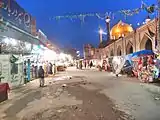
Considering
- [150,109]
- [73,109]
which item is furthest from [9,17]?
[150,109]

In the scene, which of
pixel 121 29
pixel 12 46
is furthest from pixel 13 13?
pixel 121 29

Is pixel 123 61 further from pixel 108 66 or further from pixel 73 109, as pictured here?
pixel 73 109

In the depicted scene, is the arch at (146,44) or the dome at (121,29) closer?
the arch at (146,44)

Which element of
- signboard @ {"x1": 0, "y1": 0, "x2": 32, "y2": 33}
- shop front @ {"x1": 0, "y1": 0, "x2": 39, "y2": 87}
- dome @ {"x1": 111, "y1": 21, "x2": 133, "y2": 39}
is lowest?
shop front @ {"x1": 0, "y1": 0, "x2": 39, "y2": 87}

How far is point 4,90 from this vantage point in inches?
518

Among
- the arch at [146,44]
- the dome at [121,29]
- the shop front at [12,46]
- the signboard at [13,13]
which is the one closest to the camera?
the shop front at [12,46]

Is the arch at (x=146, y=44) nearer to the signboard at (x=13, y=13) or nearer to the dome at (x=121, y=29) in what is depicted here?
the signboard at (x=13, y=13)

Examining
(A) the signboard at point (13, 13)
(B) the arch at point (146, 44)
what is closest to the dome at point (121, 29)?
(B) the arch at point (146, 44)

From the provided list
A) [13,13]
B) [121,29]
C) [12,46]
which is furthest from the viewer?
[121,29]

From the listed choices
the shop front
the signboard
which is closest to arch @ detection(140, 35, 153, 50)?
the signboard

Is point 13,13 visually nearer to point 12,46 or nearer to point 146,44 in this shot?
point 12,46

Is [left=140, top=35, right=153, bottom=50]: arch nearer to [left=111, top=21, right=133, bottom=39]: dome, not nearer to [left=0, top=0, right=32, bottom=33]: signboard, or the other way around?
[left=0, top=0, right=32, bottom=33]: signboard

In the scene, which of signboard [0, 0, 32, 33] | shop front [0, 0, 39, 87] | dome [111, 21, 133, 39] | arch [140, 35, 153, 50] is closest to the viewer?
shop front [0, 0, 39, 87]

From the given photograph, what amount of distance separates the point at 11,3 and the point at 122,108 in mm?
14255
